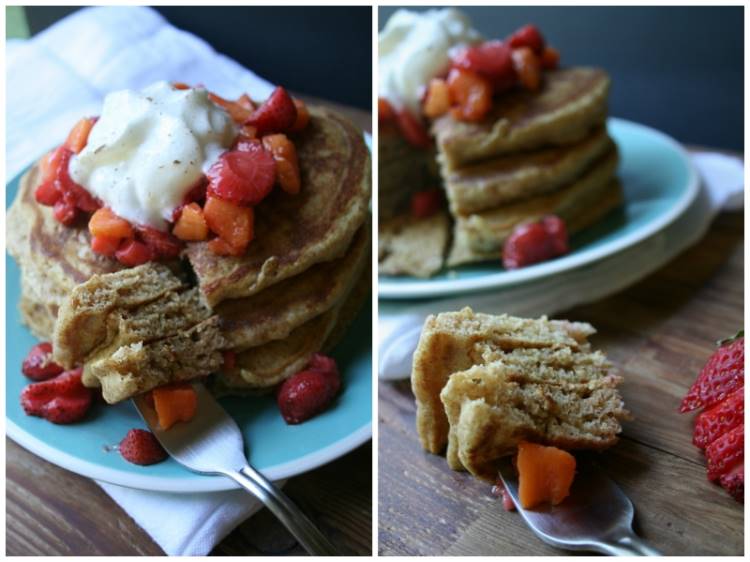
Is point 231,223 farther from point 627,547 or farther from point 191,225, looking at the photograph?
point 627,547

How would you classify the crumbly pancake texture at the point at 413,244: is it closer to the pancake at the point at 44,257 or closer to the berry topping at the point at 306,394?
the berry topping at the point at 306,394

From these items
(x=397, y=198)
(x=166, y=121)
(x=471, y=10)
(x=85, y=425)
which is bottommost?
(x=397, y=198)

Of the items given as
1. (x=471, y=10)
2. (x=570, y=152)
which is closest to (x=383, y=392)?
(x=570, y=152)

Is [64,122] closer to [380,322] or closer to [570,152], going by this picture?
[380,322]

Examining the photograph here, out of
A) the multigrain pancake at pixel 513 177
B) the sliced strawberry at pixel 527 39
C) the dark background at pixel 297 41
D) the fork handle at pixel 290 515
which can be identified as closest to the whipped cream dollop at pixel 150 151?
the fork handle at pixel 290 515

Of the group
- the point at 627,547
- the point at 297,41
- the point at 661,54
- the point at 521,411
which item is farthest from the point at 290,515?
the point at 661,54

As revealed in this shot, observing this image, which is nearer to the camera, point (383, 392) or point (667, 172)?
point (383, 392)

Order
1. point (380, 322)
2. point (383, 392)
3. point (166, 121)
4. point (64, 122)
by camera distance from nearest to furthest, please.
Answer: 1. point (166, 121)
2. point (383, 392)
3. point (380, 322)
4. point (64, 122)

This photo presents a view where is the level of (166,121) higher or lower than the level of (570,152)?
higher
